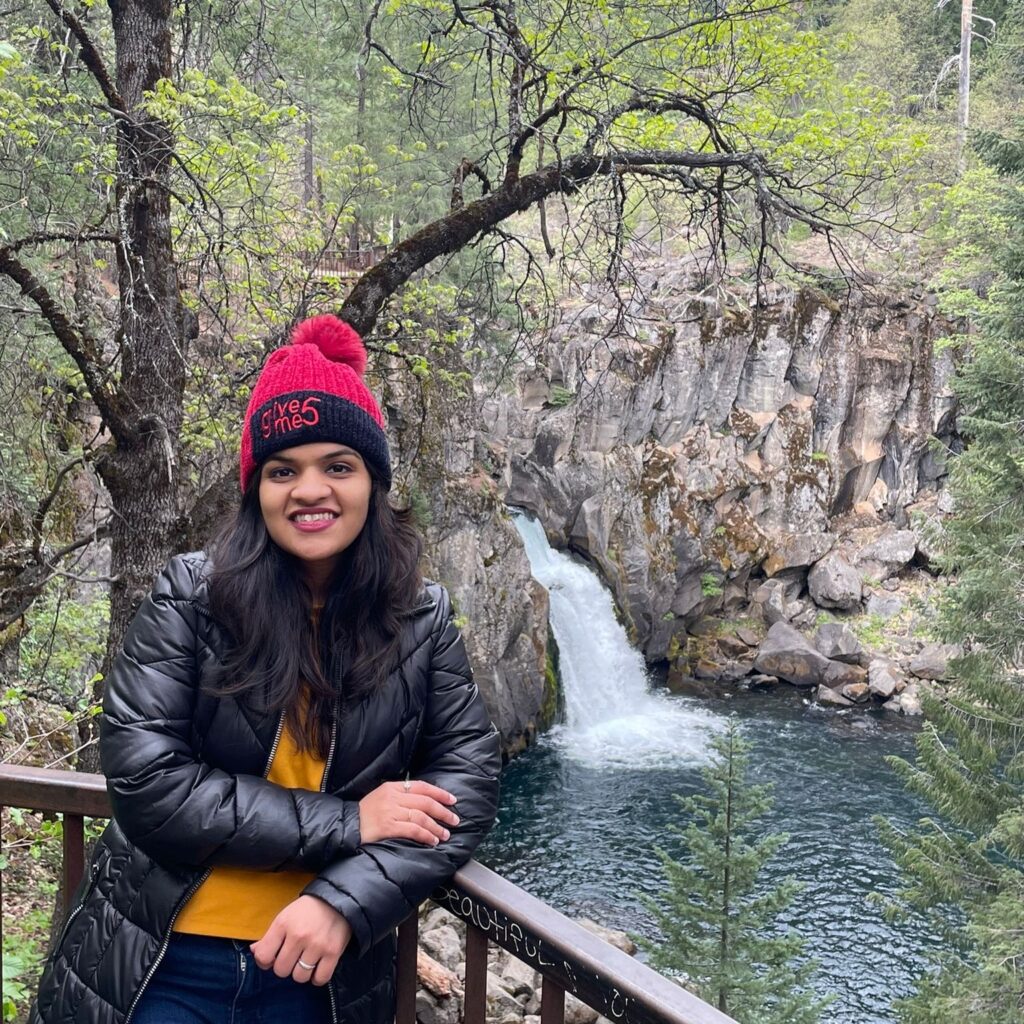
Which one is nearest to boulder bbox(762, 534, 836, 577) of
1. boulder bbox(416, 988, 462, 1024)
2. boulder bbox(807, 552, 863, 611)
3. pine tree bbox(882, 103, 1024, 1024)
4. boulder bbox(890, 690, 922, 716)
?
boulder bbox(807, 552, 863, 611)

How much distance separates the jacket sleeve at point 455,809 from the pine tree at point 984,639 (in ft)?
32.0

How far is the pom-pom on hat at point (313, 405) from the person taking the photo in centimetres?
181

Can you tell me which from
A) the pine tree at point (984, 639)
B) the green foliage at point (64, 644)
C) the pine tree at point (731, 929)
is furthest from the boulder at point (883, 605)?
the green foliage at point (64, 644)

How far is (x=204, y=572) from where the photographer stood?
1.79m

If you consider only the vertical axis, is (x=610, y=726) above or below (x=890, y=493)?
below

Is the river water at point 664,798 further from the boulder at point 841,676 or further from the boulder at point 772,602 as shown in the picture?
the boulder at point 772,602

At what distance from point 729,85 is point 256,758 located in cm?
516

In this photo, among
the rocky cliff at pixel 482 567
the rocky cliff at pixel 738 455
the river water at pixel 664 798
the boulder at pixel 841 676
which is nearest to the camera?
the river water at pixel 664 798

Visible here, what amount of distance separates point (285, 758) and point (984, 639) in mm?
11214

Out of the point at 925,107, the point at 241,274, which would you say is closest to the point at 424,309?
the point at 241,274

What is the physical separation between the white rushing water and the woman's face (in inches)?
577

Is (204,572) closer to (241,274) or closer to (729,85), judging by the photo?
(729,85)

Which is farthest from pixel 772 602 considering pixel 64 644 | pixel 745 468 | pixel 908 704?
pixel 64 644

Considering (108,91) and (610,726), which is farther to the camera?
(610,726)
